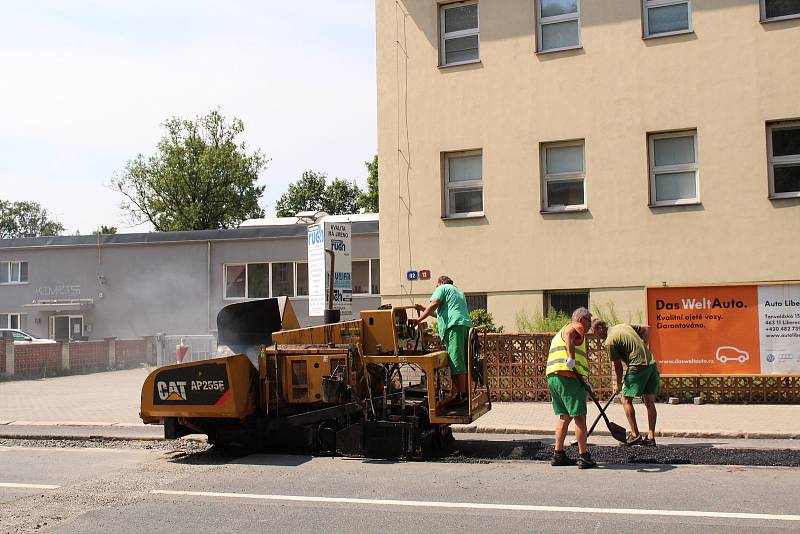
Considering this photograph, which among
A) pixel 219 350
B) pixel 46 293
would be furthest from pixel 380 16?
pixel 46 293

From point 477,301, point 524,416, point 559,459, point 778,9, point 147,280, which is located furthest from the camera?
point 147,280

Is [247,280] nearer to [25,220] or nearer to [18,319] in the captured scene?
[18,319]

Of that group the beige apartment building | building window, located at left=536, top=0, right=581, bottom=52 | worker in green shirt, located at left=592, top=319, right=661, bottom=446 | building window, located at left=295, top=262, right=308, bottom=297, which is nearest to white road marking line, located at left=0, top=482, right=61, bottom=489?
worker in green shirt, located at left=592, top=319, right=661, bottom=446

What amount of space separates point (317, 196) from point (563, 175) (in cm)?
6107

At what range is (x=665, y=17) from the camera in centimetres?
1670

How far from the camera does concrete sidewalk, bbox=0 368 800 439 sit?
11086 millimetres

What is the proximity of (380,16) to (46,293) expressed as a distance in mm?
24022

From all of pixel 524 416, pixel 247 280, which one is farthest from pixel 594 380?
pixel 247 280

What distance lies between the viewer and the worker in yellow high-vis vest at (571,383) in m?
8.69

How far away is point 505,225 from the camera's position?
1731 centimetres

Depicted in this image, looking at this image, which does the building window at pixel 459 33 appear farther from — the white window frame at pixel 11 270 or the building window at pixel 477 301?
the white window frame at pixel 11 270

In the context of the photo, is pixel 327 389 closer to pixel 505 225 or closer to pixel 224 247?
pixel 505 225

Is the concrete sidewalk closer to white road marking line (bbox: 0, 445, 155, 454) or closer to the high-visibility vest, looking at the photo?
white road marking line (bbox: 0, 445, 155, 454)

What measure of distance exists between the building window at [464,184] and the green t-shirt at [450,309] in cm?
789
